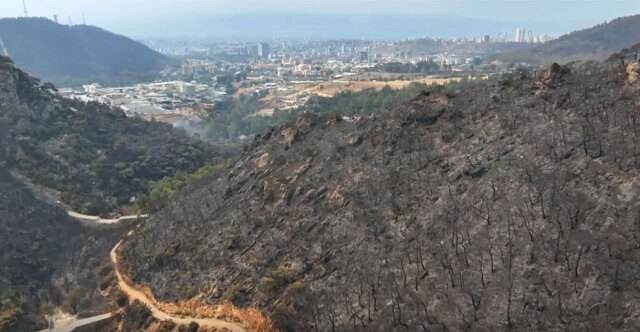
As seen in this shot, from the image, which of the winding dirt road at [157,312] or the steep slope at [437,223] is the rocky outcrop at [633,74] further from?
the winding dirt road at [157,312]

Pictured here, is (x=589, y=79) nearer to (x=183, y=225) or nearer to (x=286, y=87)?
(x=183, y=225)

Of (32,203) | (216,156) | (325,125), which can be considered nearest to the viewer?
(325,125)

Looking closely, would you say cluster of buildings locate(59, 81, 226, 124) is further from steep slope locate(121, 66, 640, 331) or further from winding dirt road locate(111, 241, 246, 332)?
steep slope locate(121, 66, 640, 331)

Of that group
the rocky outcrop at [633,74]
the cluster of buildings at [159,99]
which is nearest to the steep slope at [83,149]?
the cluster of buildings at [159,99]

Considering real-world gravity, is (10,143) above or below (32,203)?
above

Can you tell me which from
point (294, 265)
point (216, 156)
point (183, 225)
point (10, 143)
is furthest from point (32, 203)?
point (294, 265)

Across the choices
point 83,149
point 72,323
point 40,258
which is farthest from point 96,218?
point 72,323

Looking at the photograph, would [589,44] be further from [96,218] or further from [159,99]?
[96,218]
